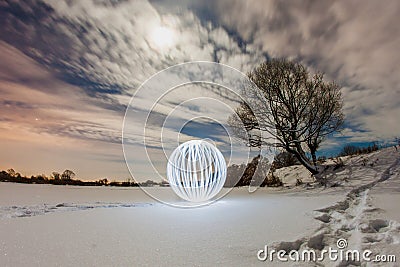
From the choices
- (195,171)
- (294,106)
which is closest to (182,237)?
(195,171)

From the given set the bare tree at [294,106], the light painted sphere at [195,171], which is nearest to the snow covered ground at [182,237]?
the light painted sphere at [195,171]

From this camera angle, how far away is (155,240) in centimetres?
160

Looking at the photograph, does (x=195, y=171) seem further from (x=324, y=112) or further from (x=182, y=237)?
(x=324, y=112)

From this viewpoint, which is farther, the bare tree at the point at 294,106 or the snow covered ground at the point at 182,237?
the bare tree at the point at 294,106

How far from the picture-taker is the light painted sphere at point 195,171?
376 centimetres

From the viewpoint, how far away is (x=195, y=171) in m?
3.72

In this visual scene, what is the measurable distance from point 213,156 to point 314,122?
4.17 m

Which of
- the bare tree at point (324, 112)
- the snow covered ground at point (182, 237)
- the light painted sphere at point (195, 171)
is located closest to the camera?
the snow covered ground at point (182, 237)

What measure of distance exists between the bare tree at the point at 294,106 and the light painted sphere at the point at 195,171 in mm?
3444

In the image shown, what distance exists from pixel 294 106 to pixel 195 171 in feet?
14.5

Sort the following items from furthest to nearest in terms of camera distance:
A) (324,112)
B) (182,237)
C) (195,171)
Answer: (324,112) → (195,171) → (182,237)

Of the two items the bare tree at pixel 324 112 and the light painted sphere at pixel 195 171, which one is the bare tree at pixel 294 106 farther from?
the light painted sphere at pixel 195 171

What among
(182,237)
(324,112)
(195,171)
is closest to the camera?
(182,237)

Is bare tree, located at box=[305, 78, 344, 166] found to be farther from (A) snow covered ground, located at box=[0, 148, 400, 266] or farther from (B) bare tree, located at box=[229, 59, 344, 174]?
(A) snow covered ground, located at box=[0, 148, 400, 266]
